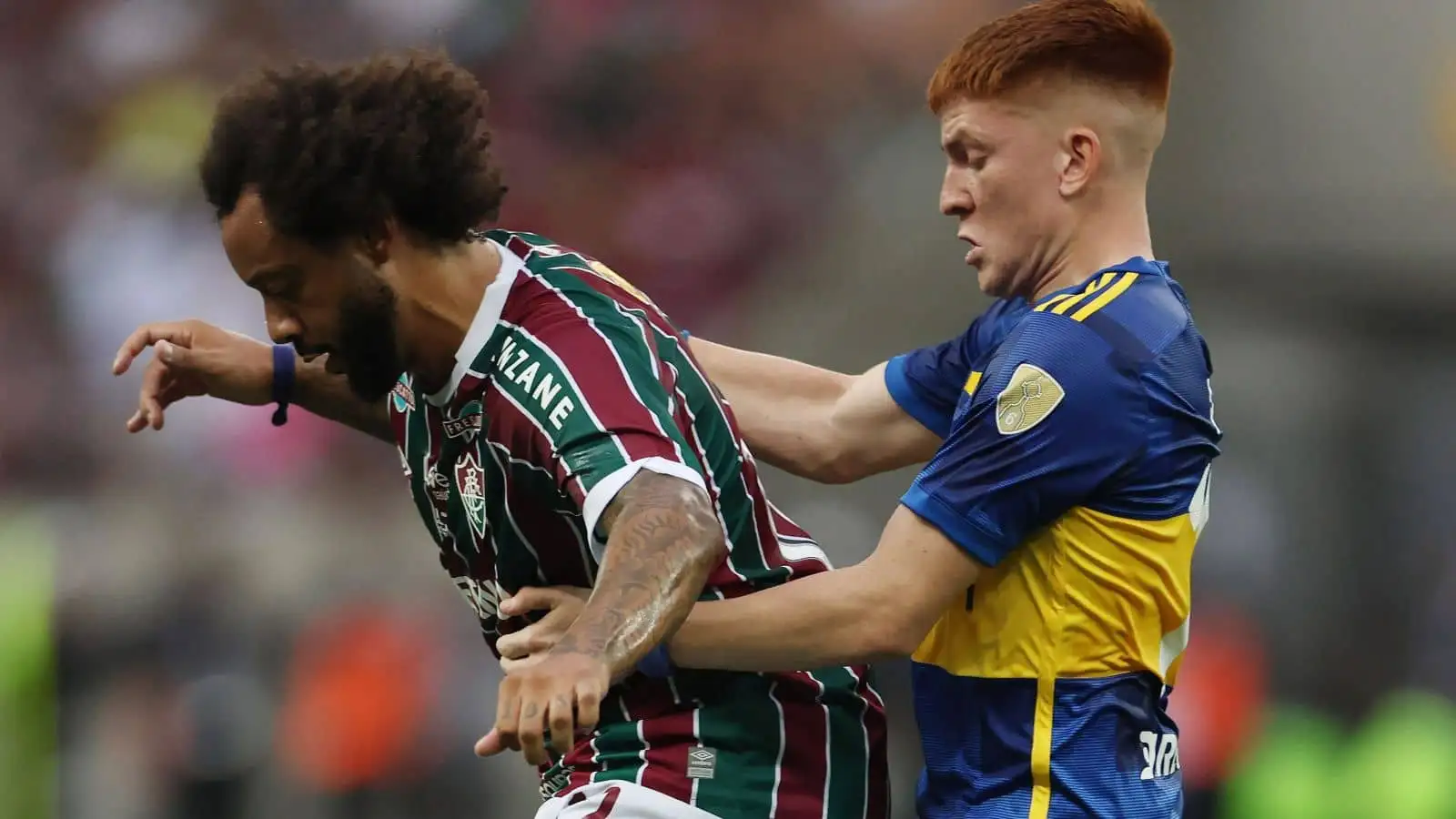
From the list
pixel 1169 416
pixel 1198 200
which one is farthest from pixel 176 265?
pixel 1169 416

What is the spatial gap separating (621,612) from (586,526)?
21 centimetres

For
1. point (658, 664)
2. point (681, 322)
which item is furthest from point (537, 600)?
point (681, 322)

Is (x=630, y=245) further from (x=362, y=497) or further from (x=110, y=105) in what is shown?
(x=110, y=105)

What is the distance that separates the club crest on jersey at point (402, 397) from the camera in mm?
1712

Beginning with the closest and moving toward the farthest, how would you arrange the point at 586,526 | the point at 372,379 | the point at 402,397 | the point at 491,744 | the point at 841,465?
the point at 491,744 → the point at 586,526 → the point at 372,379 → the point at 402,397 → the point at 841,465

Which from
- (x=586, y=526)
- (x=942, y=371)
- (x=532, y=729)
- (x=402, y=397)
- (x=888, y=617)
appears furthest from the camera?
(x=942, y=371)

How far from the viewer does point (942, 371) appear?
198cm

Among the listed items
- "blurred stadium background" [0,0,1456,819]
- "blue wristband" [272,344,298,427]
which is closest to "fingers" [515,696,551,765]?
"blue wristband" [272,344,298,427]

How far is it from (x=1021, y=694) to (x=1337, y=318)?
5.59 ft

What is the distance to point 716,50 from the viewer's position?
3.07m

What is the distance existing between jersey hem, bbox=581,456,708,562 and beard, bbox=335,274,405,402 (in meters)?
0.38

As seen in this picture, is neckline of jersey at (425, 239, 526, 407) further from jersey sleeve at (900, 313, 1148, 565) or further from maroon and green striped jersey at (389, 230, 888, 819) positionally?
jersey sleeve at (900, 313, 1148, 565)

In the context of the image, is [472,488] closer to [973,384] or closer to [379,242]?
[379,242]

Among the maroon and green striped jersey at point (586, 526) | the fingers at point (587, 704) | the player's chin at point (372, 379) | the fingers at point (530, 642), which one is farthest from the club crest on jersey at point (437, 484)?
the fingers at point (587, 704)
